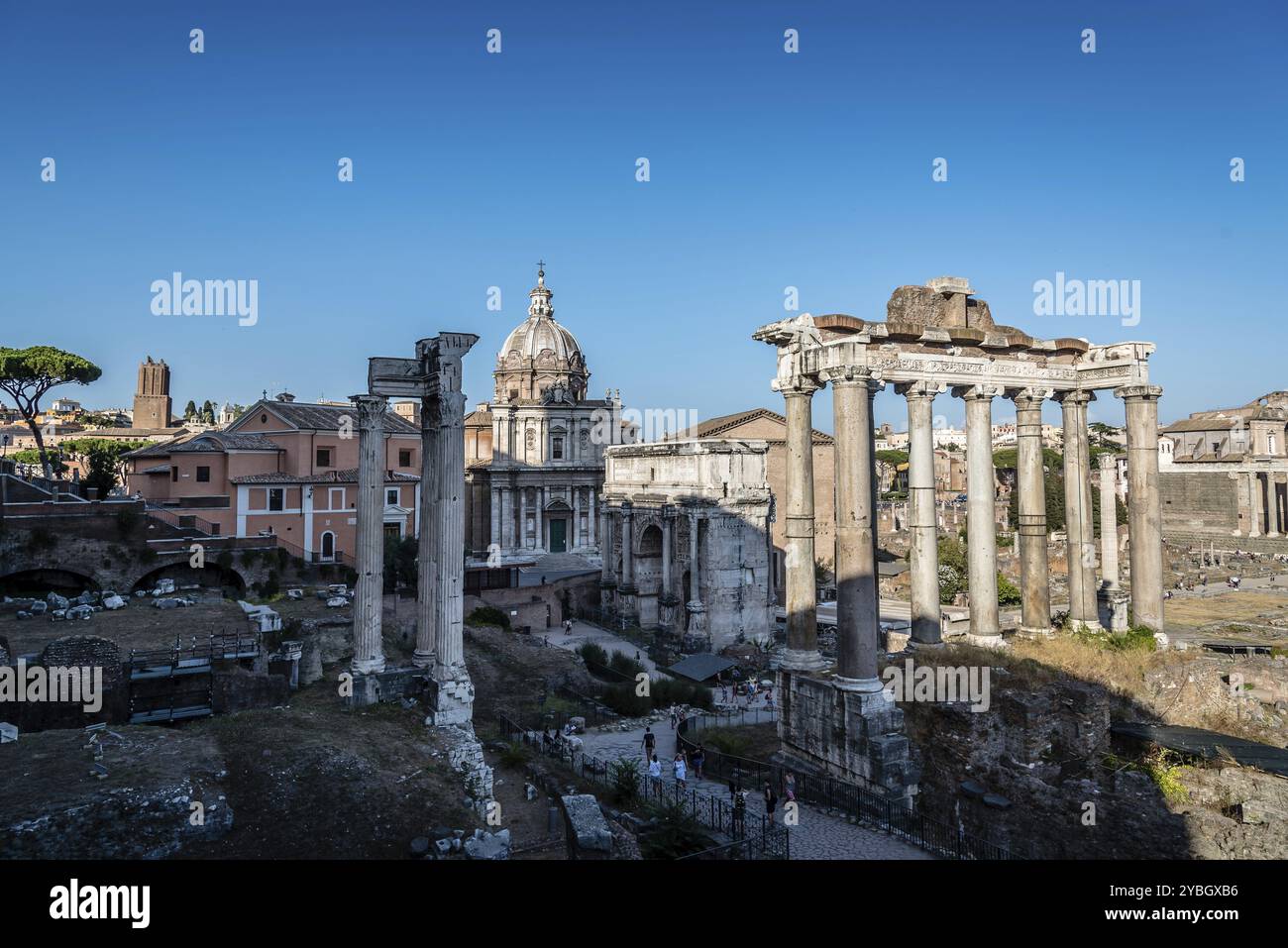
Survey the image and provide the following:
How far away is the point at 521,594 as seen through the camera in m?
38.6

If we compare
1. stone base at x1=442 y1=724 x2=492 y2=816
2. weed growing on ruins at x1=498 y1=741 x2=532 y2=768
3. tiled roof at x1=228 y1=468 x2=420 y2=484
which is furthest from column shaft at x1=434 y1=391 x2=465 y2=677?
tiled roof at x1=228 y1=468 x2=420 y2=484

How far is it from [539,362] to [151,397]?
57271mm

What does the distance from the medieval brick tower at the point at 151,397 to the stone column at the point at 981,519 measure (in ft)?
303

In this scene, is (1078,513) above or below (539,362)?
below

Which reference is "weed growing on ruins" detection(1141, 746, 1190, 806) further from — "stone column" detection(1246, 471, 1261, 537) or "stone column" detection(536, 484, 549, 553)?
"stone column" detection(1246, 471, 1261, 537)

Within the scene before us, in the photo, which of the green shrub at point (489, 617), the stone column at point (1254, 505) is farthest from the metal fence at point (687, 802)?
the stone column at point (1254, 505)

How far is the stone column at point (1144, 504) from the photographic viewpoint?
685 inches

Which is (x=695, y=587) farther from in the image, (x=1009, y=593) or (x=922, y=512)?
(x=922, y=512)

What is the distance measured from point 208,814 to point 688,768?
9676mm

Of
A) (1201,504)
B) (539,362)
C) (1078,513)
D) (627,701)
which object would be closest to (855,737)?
(1078,513)

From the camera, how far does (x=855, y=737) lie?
527 inches

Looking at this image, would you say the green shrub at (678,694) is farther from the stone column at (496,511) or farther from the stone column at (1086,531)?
the stone column at (496,511)

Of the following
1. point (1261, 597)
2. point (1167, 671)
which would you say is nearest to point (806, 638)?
point (1167, 671)
